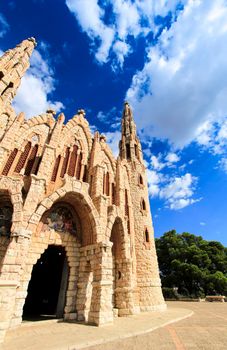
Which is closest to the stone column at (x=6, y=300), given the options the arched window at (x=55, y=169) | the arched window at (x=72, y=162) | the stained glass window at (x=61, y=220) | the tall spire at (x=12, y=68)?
the stained glass window at (x=61, y=220)

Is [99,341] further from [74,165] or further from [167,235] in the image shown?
[167,235]

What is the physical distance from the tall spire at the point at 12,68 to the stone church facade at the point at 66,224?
9 centimetres

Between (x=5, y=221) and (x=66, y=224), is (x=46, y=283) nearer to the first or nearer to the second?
(x=66, y=224)

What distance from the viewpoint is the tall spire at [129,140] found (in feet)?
80.8

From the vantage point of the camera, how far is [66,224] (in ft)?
43.6

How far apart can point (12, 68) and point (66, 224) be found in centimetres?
1560

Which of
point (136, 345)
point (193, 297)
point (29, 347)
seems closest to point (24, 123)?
point (29, 347)

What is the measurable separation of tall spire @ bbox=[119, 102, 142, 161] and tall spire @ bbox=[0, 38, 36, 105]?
13.8 m

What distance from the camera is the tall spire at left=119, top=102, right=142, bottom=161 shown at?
2464 cm

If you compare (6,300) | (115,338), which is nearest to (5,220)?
(6,300)

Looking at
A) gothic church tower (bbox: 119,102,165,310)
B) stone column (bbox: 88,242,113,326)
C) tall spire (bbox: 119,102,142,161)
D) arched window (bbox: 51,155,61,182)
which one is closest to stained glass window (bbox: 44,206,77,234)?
arched window (bbox: 51,155,61,182)

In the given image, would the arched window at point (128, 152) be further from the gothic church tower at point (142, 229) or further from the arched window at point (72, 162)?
the arched window at point (72, 162)

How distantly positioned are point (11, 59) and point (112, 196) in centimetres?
1670

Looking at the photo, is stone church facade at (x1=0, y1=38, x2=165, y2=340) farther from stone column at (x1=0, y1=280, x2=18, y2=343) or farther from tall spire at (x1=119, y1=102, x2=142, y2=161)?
tall spire at (x1=119, y1=102, x2=142, y2=161)
